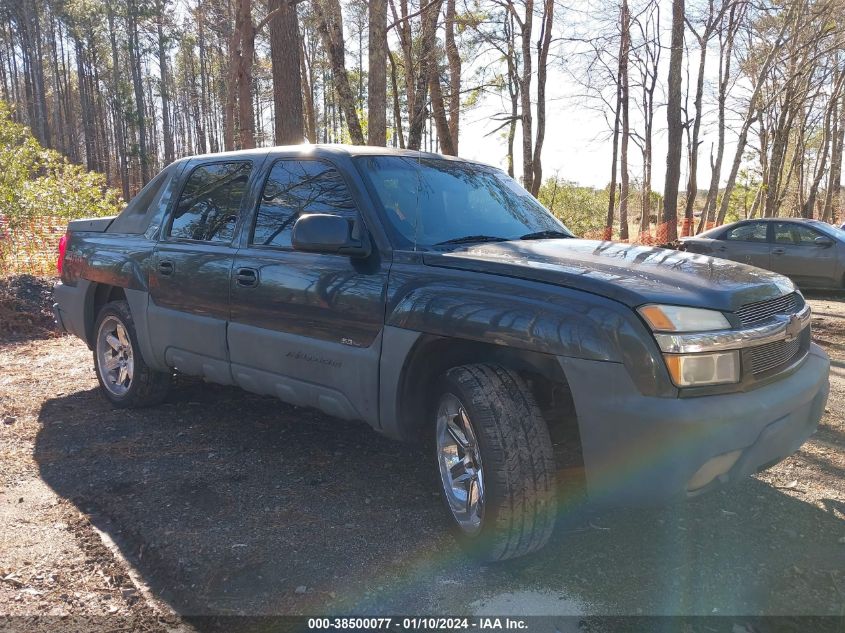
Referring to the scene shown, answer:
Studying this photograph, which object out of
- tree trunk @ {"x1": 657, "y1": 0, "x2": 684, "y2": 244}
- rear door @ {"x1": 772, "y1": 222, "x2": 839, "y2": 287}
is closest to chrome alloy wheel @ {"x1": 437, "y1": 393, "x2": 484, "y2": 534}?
rear door @ {"x1": 772, "y1": 222, "x2": 839, "y2": 287}

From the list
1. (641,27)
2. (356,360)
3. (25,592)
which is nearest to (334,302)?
(356,360)

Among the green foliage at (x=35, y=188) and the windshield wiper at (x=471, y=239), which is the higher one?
the green foliage at (x=35, y=188)

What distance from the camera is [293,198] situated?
12.2 ft

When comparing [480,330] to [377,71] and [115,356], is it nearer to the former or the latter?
[115,356]

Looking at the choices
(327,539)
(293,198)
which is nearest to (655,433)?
(327,539)

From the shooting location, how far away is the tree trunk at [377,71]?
10359 millimetres

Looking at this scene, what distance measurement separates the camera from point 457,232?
11.1 ft

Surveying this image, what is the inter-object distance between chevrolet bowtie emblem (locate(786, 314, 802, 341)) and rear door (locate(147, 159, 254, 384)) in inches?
115

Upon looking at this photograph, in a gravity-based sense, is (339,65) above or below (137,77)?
below

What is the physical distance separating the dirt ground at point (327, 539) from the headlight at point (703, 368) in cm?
76

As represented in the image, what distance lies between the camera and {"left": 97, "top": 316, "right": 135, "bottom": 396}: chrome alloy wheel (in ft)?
15.8

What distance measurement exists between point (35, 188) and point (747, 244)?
50.1 feet

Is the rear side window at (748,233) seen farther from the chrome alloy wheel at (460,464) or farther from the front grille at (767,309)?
the chrome alloy wheel at (460,464)

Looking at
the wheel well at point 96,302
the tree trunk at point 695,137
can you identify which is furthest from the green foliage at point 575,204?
the wheel well at point 96,302
